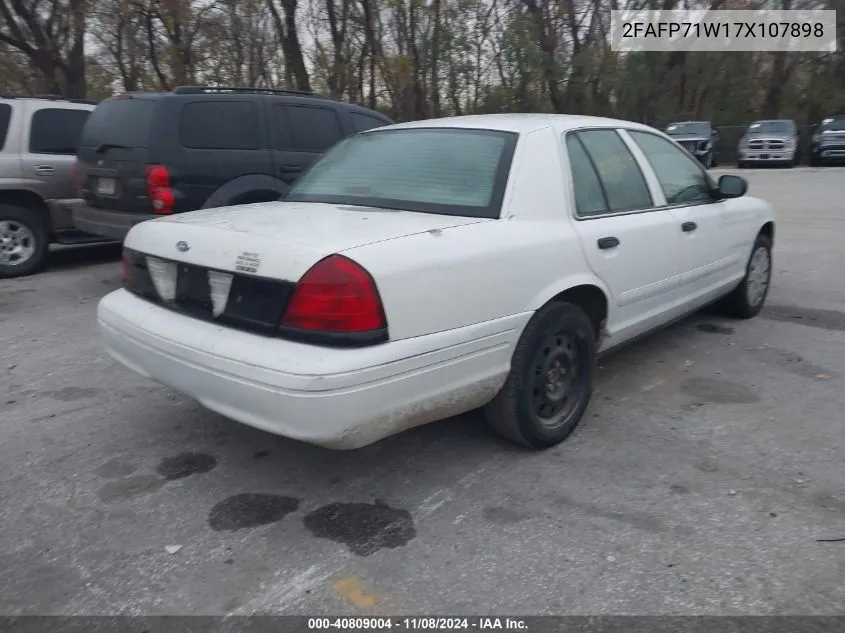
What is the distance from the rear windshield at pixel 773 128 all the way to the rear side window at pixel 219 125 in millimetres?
22179

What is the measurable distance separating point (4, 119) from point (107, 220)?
2071 millimetres

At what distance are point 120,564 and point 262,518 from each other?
0.57m

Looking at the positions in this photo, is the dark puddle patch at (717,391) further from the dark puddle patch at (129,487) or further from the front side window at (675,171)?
the dark puddle patch at (129,487)

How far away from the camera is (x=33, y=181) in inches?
310

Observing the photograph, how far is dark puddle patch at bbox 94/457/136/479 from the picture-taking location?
3541 mm

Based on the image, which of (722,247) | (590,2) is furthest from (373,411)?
(590,2)

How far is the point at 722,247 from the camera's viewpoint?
523 cm

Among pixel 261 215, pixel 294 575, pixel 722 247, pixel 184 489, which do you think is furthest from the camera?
pixel 722 247

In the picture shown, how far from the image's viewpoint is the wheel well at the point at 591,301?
3816mm

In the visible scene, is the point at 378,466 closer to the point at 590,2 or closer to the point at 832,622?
the point at 832,622

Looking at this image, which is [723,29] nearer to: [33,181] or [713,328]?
[713,328]

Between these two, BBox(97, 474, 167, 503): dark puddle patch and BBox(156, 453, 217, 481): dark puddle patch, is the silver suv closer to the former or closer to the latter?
BBox(156, 453, 217, 481): dark puddle patch

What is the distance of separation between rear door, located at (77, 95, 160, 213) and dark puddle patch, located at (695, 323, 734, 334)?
476 centimetres

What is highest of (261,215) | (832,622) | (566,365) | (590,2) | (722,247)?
(590,2)
